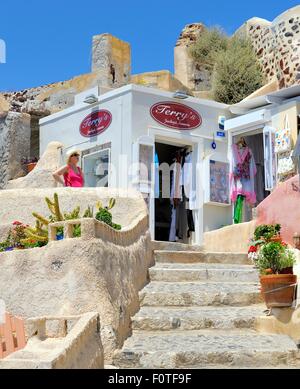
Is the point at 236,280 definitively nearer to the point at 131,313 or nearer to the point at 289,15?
the point at 131,313

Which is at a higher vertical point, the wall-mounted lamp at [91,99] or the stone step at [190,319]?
the wall-mounted lamp at [91,99]

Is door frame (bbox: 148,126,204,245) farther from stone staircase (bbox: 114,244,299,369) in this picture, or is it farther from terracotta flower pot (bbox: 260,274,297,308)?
terracotta flower pot (bbox: 260,274,297,308)

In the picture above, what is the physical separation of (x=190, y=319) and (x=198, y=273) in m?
1.68

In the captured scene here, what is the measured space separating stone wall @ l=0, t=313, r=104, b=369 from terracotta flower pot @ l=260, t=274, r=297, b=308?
8.44ft

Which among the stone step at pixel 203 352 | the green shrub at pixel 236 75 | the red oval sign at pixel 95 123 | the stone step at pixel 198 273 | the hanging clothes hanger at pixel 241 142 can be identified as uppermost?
the green shrub at pixel 236 75

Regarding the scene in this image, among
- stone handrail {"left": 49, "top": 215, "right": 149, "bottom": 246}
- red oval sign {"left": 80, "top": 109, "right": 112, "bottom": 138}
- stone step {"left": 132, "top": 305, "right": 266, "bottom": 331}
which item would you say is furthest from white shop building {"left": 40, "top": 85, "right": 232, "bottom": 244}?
stone step {"left": 132, "top": 305, "right": 266, "bottom": 331}

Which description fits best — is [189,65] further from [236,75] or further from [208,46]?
[236,75]

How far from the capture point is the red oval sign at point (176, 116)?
15.2 meters

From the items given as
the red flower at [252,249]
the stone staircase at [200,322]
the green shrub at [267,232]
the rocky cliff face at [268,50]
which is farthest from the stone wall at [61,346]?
the rocky cliff face at [268,50]

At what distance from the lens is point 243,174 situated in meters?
15.7

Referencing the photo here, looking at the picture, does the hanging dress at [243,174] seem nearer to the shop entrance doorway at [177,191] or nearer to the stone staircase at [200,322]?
the shop entrance doorway at [177,191]

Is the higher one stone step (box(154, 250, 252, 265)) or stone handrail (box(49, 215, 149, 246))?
stone handrail (box(49, 215, 149, 246))

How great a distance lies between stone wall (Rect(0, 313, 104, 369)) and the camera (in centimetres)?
509
